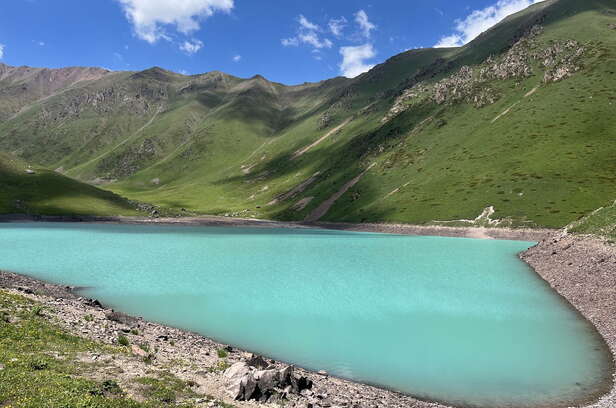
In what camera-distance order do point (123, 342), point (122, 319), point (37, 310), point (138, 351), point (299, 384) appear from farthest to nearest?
point (122, 319)
point (37, 310)
point (123, 342)
point (138, 351)
point (299, 384)

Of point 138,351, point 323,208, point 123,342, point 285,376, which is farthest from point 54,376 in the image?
point 323,208

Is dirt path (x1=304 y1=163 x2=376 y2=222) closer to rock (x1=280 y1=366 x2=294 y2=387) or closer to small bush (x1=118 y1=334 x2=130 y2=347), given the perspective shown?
small bush (x1=118 y1=334 x2=130 y2=347)

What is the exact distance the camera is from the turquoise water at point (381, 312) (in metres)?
27.2

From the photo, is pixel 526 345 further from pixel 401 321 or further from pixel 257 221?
pixel 257 221

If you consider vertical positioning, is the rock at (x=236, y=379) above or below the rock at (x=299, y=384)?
above

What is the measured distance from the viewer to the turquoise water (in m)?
27.2

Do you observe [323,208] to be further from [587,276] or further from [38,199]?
[587,276]

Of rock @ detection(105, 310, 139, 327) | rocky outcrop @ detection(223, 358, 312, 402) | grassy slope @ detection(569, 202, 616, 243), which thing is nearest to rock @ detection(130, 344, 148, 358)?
rocky outcrop @ detection(223, 358, 312, 402)

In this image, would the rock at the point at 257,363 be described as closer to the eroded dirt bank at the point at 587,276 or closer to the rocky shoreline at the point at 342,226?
the eroded dirt bank at the point at 587,276

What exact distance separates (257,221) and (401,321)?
158 m

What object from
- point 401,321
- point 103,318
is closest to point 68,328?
point 103,318

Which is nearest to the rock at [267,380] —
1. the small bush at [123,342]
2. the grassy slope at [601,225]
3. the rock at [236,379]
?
the rock at [236,379]

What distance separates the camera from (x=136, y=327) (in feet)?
109

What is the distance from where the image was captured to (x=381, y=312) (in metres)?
A: 43.2
